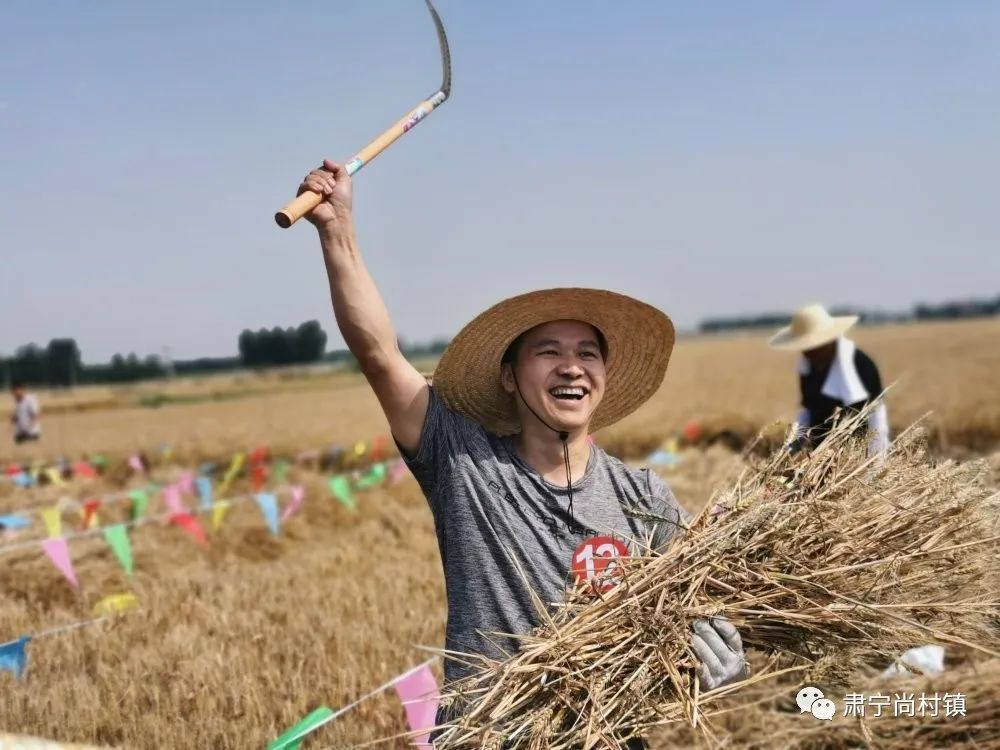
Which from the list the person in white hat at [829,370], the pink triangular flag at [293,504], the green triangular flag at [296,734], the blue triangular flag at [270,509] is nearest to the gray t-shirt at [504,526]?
the green triangular flag at [296,734]

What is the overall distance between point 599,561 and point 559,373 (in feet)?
1.64

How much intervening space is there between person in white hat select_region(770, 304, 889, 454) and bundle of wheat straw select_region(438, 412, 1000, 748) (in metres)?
2.08

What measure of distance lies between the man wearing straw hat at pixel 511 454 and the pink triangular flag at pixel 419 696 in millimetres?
911

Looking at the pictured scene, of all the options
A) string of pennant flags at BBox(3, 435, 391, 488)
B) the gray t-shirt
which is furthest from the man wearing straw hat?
string of pennant flags at BBox(3, 435, 391, 488)

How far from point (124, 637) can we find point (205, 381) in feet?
94.2

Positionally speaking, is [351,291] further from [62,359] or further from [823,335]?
[62,359]

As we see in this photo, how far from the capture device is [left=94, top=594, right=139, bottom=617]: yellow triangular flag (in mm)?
4672

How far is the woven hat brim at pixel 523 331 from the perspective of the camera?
8.41 ft

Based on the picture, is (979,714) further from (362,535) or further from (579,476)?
(362,535)

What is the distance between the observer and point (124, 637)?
168 inches

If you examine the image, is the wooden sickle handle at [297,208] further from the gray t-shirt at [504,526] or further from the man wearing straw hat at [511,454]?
the gray t-shirt at [504,526]

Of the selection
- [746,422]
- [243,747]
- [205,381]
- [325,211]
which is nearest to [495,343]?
[325,211]

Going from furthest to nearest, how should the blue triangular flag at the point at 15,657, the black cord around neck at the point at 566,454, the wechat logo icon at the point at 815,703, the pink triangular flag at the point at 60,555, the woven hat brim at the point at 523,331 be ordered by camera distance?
the pink triangular flag at the point at 60,555 → the blue triangular flag at the point at 15,657 → the wechat logo icon at the point at 815,703 → the woven hat brim at the point at 523,331 → the black cord around neck at the point at 566,454

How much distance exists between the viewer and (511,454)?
2.54 metres
